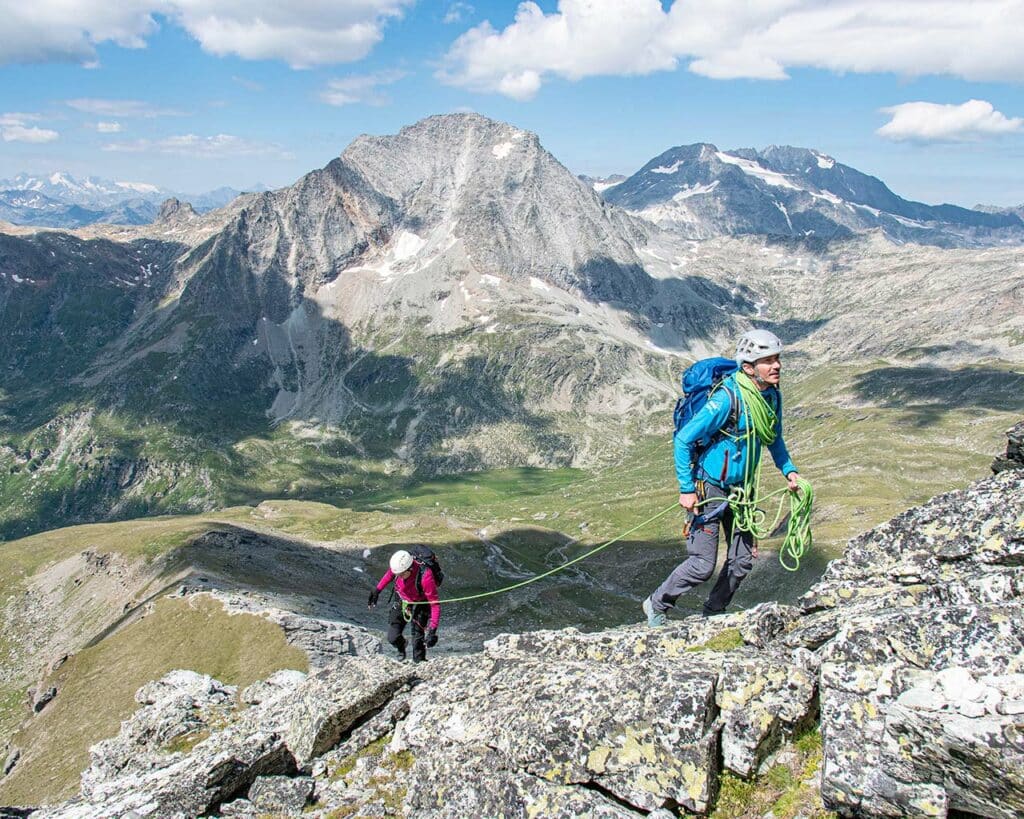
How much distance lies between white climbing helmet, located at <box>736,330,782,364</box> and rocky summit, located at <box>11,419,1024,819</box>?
5948 mm

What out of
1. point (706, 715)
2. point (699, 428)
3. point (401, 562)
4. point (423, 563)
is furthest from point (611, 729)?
point (423, 563)

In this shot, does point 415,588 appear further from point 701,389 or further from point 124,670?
point 124,670

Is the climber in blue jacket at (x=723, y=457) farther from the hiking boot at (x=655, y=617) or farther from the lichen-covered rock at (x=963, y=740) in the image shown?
the lichen-covered rock at (x=963, y=740)

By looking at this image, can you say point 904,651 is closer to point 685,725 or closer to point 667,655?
point 685,725

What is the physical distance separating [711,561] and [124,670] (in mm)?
58787

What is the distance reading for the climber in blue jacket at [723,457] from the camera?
51.8 ft

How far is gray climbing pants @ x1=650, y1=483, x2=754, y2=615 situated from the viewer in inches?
644

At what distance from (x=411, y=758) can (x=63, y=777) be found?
43.6 metres

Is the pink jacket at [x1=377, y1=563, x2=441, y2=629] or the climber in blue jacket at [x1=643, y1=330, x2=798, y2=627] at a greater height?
the climber in blue jacket at [x1=643, y1=330, x2=798, y2=627]

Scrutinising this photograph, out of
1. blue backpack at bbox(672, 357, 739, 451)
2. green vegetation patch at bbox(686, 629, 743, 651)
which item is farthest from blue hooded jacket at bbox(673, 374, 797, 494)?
green vegetation patch at bbox(686, 629, 743, 651)

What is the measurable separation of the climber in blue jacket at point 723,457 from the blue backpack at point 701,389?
8cm

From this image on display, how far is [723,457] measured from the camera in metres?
16.4

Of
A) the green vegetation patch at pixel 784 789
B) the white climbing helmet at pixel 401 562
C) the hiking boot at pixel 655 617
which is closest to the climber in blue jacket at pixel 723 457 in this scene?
the hiking boot at pixel 655 617

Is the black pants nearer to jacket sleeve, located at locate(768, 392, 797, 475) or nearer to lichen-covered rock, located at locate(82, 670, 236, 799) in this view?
lichen-covered rock, located at locate(82, 670, 236, 799)
